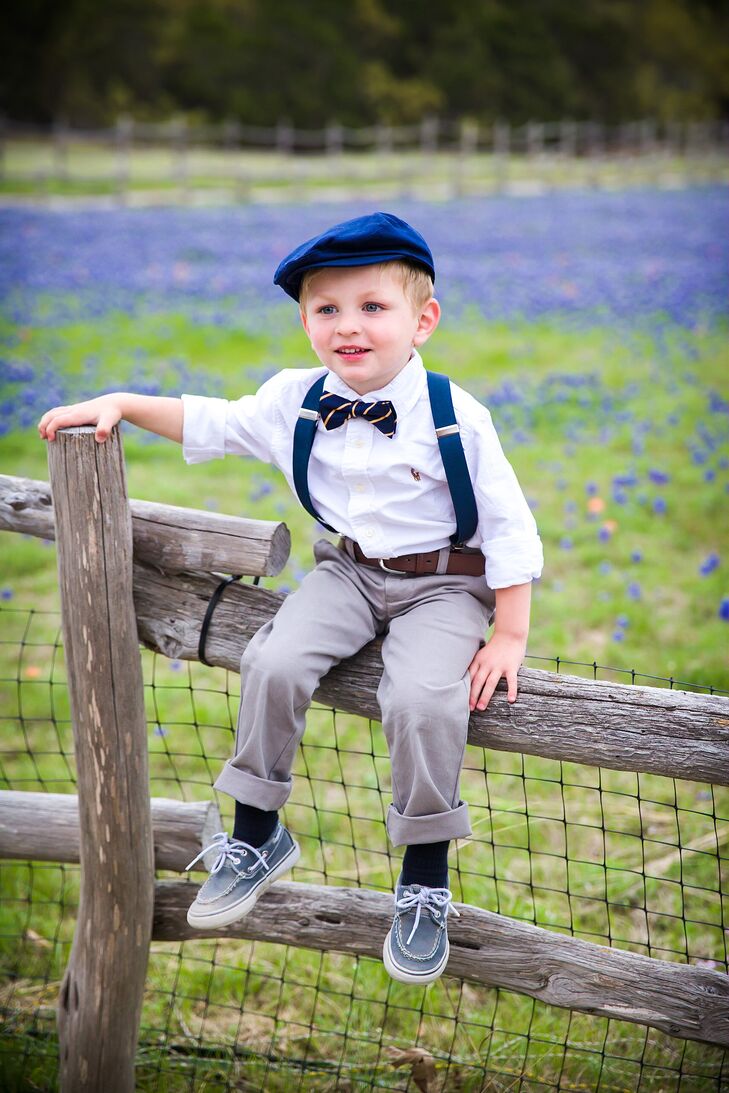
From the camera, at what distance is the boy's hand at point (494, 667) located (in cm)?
258

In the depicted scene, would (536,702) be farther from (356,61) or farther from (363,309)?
(356,61)

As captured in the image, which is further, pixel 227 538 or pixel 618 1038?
pixel 618 1038

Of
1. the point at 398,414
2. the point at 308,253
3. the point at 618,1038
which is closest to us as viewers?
the point at 308,253

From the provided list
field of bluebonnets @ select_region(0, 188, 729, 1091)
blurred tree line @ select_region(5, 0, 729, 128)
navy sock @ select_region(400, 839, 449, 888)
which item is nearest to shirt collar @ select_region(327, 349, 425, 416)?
navy sock @ select_region(400, 839, 449, 888)

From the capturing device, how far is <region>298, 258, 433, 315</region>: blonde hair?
8.46 feet

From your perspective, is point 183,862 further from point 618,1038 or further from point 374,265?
point 374,265

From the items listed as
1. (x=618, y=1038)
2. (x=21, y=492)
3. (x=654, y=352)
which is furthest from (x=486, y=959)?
(x=654, y=352)

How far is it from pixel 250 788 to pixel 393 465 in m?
0.94

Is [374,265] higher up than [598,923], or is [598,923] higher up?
[374,265]

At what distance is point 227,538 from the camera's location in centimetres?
273

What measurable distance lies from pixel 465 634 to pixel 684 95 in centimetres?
8467

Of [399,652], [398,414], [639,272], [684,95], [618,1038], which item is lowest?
[618,1038]

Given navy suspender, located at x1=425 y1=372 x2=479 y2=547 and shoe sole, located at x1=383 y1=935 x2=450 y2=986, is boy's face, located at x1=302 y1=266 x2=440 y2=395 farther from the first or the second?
shoe sole, located at x1=383 y1=935 x2=450 y2=986

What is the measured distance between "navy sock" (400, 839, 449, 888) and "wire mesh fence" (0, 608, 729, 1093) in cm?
34
